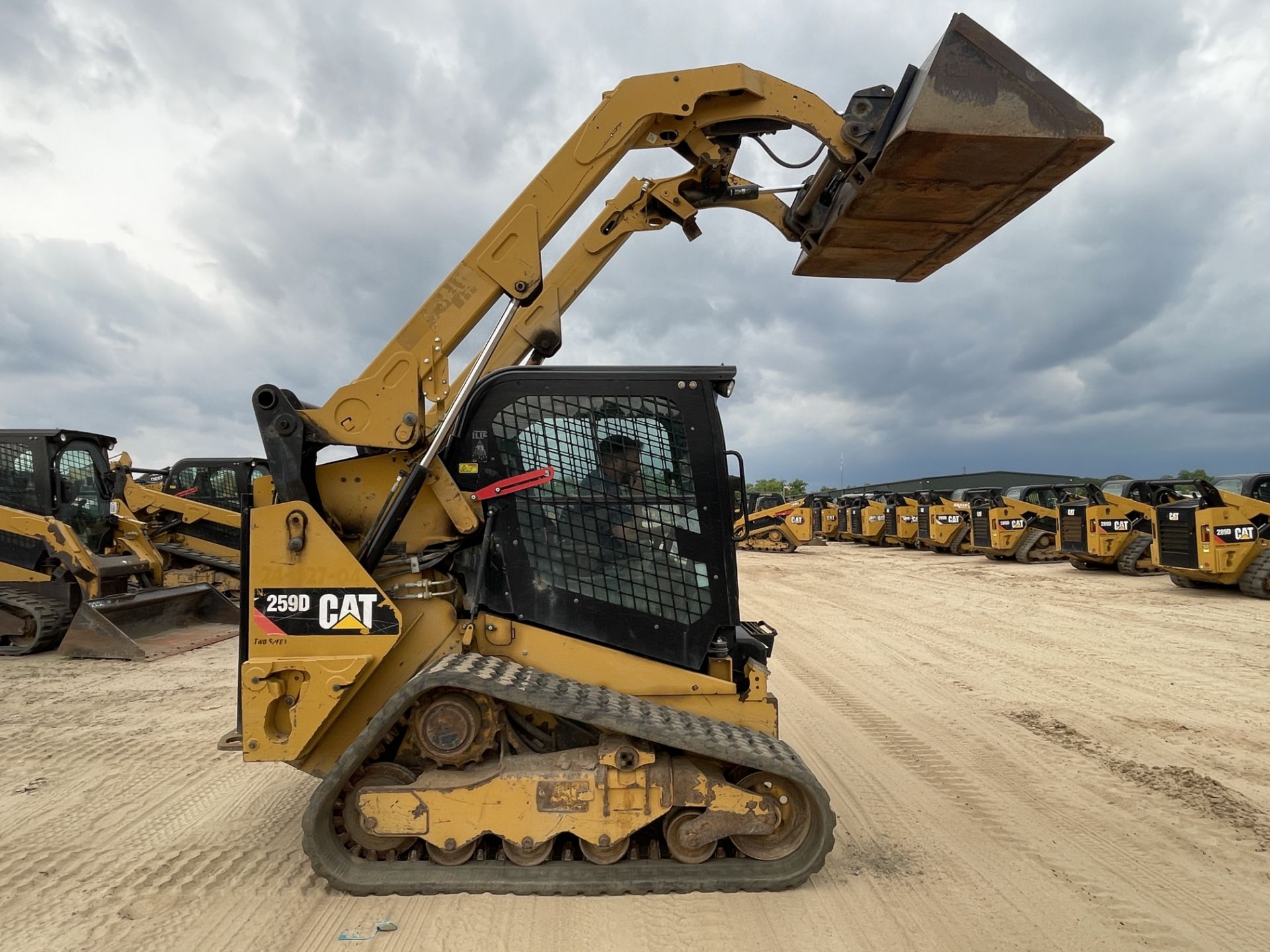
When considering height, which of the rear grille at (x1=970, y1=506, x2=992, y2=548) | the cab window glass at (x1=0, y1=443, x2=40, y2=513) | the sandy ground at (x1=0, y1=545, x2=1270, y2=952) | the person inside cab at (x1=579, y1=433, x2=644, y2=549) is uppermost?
the cab window glass at (x1=0, y1=443, x2=40, y2=513)

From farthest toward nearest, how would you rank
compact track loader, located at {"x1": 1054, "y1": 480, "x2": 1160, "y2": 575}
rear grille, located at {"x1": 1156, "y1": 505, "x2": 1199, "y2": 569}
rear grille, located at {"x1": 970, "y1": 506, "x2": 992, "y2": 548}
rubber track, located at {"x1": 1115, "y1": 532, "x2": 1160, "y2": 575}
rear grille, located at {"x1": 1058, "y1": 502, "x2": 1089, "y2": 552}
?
1. rear grille, located at {"x1": 970, "y1": 506, "x2": 992, "y2": 548}
2. rear grille, located at {"x1": 1058, "y1": 502, "x2": 1089, "y2": 552}
3. compact track loader, located at {"x1": 1054, "y1": 480, "x2": 1160, "y2": 575}
4. rubber track, located at {"x1": 1115, "y1": 532, "x2": 1160, "y2": 575}
5. rear grille, located at {"x1": 1156, "y1": 505, "x2": 1199, "y2": 569}

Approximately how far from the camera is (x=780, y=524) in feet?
90.6

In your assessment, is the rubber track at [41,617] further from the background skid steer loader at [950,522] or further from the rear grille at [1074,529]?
the background skid steer loader at [950,522]

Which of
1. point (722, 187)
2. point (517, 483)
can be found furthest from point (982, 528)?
point (517, 483)

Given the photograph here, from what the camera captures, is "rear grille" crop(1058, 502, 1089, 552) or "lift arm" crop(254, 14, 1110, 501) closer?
"lift arm" crop(254, 14, 1110, 501)

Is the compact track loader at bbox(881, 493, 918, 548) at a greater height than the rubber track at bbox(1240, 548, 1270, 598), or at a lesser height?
greater

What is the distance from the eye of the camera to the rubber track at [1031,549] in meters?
22.5

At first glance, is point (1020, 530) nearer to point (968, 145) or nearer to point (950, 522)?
point (950, 522)

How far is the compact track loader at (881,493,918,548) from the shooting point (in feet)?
94.1

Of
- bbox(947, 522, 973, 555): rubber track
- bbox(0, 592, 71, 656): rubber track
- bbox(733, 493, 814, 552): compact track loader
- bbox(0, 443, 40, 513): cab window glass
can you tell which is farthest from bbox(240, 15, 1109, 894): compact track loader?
bbox(947, 522, 973, 555): rubber track

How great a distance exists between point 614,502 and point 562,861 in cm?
170

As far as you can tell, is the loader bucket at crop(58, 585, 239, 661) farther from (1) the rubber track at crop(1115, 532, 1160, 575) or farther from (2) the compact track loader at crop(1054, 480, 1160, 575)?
(1) the rubber track at crop(1115, 532, 1160, 575)

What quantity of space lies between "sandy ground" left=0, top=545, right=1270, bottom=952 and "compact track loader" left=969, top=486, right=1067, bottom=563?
45.9 ft

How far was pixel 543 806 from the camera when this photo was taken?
3459mm
